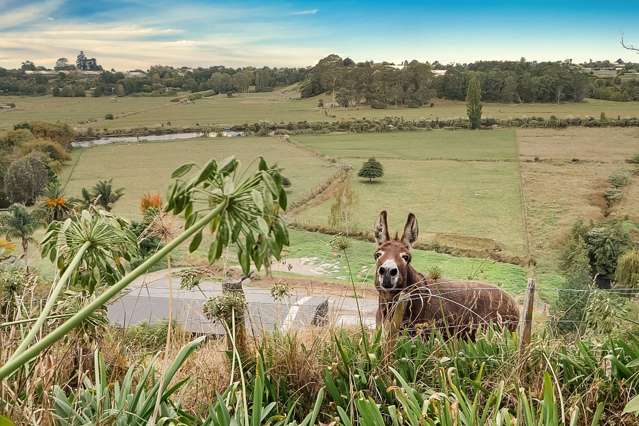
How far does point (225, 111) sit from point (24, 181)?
54718 millimetres

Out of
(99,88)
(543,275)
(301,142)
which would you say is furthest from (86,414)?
(99,88)

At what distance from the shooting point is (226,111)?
90.4 metres

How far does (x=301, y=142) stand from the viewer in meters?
61.4

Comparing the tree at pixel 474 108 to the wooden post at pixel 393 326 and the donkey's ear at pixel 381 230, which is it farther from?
the wooden post at pixel 393 326

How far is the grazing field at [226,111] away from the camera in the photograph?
7725 cm

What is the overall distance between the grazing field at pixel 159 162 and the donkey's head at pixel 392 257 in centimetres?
2669

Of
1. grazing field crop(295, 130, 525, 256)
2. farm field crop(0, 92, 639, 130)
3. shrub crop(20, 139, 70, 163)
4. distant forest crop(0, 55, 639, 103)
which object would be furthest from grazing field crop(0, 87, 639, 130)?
grazing field crop(295, 130, 525, 256)

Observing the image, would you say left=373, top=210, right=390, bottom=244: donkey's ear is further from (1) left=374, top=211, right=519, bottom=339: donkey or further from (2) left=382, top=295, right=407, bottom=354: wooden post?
(2) left=382, top=295, right=407, bottom=354: wooden post

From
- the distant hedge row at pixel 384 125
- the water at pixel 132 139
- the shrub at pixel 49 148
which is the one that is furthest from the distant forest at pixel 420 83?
the shrub at pixel 49 148

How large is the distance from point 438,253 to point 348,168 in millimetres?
21546

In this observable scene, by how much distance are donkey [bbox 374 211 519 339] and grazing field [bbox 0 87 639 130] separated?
233ft

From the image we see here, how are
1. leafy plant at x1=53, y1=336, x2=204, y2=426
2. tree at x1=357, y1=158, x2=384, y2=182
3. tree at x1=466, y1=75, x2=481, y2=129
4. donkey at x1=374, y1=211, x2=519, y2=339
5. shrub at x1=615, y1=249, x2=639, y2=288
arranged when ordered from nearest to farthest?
leafy plant at x1=53, y1=336, x2=204, y2=426, donkey at x1=374, y1=211, x2=519, y2=339, shrub at x1=615, y1=249, x2=639, y2=288, tree at x1=357, y1=158, x2=384, y2=182, tree at x1=466, y1=75, x2=481, y2=129

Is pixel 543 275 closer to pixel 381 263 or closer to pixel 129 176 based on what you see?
pixel 381 263

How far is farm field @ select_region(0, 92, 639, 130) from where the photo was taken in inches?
3041
